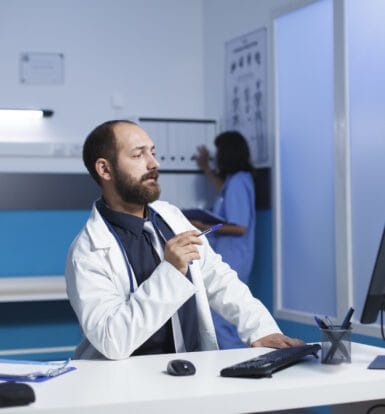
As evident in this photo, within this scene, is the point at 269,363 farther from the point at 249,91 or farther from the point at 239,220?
the point at 249,91

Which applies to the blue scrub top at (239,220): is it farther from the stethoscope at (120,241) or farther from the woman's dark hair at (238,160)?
the stethoscope at (120,241)

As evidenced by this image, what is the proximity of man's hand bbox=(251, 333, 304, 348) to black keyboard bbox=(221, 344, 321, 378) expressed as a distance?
18 cm

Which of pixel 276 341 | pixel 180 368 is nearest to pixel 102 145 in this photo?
pixel 276 341

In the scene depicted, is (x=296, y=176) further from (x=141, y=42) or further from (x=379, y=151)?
(x=141, y=42)

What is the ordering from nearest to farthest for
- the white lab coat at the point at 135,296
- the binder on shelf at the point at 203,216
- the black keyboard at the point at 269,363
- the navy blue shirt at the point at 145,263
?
1. the black keyboard at the point at 269,363
2. the white lab coat at the point at 135,296
3. the navy blue shirt at the point at 145,263
4. the binder on shelf at the point at 203,216

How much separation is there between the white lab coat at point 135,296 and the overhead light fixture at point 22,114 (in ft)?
8.22

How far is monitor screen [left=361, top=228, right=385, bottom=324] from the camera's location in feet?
5.61

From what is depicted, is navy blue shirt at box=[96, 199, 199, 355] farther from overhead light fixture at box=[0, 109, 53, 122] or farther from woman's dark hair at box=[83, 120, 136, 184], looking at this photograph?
overhead light fixture at box=[0, 109, 53, 122]

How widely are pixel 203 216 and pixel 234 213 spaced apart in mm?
195

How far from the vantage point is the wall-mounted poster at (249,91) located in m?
4.43

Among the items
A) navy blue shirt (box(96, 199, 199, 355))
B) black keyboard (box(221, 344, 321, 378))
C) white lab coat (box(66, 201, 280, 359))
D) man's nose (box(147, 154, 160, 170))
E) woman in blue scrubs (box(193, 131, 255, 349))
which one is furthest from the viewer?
woman in blue scrubs (box(193, 131, 255, 349))

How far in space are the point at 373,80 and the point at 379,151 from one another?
31 centimetres

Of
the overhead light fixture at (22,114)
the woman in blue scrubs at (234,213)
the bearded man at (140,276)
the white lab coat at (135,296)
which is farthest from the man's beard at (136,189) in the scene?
the overhead light fixture at (22,114)

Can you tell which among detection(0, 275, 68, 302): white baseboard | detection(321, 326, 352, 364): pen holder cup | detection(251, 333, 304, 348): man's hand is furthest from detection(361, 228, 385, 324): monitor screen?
detection(0, 275, 68, 302): white baseboard
